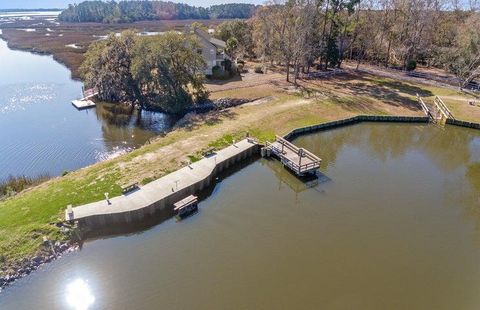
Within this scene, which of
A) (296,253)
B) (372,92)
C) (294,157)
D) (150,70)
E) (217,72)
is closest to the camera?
(296,253)

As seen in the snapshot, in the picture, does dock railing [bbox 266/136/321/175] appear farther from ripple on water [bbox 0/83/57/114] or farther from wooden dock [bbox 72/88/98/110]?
ripple on water [bbox 0/83/57/114]

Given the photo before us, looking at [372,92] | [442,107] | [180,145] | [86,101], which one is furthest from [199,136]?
[442,107]

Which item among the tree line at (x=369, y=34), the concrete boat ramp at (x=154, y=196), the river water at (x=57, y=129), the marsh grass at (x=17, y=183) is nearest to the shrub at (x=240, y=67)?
the tree line at (x=369, y=34)

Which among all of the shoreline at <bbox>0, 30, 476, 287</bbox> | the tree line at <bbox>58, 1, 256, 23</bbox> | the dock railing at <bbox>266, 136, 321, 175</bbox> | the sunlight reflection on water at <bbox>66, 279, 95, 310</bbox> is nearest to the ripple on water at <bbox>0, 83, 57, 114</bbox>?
the shoreline at <bbox>0, 30, 476, 287</bbox>

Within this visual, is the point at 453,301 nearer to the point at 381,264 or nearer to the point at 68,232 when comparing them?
the point at 381,264

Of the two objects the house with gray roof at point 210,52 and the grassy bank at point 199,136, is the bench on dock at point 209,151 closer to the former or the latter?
the grassy bank at point 199,136

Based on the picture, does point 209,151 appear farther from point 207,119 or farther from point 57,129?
point 57,129

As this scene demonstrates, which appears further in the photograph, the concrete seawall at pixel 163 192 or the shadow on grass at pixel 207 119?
the shadow on grass at pixel 207 119
